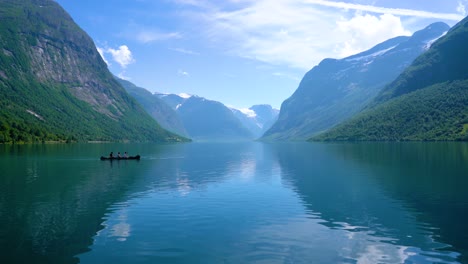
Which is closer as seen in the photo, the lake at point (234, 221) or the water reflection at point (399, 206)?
the lake at point (234, 221)

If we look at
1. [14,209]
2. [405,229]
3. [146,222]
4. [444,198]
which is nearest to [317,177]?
[444,198]

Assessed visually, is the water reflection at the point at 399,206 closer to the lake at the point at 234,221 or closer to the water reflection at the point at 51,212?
the lake at the point at 234,221

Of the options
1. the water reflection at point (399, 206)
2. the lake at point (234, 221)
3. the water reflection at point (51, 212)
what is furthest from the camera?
the water reflection at point (399, 206)

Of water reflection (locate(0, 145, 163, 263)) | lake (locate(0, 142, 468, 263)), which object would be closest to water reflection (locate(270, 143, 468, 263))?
lake (locate(0, 142, 468, 263))

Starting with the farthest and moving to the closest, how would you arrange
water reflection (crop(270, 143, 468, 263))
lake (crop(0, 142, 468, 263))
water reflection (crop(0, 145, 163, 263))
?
water reflection (crop(270, 143, 468, 263)) < water reflection (crop(0, 145, 163, 263)) < lake (crop(0, 142, 468, 263))

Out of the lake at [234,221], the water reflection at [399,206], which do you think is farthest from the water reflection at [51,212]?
the water reflection at [399,206]

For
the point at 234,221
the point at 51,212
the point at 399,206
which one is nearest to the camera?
the point at 234,221

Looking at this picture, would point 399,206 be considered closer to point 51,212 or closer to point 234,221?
point 234,221

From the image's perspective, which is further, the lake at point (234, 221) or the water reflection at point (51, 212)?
the water reflection at point (51, 212)

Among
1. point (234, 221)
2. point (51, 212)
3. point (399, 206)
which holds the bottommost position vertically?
point (234, 221)

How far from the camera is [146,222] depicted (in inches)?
1586

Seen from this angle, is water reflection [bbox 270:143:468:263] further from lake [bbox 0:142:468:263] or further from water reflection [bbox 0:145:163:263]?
water reflection [bbox 0:145:163:263]

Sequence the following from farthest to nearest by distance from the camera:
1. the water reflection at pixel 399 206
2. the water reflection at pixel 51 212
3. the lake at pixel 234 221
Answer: the water reflection at pixel 399 206 → the water reflection at pixel 51 212 → the lake at pixel 234 221

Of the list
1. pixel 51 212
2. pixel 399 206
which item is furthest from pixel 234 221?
pixel 399 206
